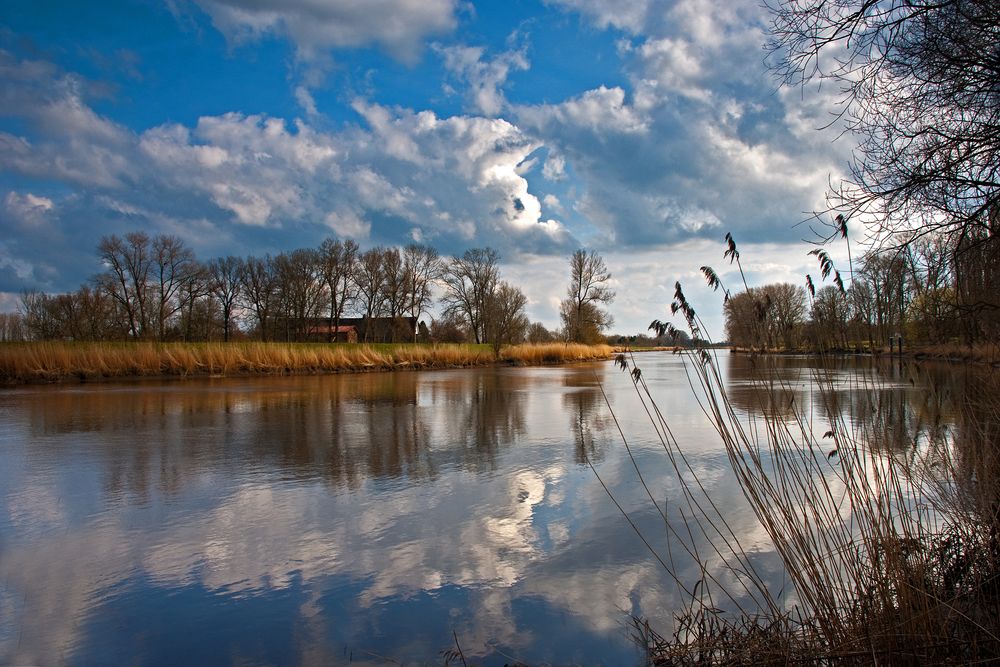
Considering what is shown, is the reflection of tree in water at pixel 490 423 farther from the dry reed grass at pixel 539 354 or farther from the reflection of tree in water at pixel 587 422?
the dry reed grass at pixel 539 354

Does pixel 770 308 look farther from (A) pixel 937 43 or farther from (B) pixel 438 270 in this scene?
(B) pixel 438 270

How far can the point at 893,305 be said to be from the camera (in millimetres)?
3479

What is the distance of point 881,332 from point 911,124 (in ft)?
6.05

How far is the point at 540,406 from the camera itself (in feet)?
38.8

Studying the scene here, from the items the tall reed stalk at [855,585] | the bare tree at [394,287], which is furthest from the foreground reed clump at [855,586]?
the bare tree at [394,287]

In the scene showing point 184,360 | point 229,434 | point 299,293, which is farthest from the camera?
point 299,293

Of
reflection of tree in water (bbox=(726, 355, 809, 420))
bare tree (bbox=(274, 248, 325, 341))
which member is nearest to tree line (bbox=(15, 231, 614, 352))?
bare tree (bbox=(274, 248, 325, 341))

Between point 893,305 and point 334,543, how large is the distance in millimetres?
3705

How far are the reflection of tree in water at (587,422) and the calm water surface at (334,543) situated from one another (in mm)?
98

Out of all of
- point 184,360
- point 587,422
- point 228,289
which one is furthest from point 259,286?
point 587,422

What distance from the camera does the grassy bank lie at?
1733 cm

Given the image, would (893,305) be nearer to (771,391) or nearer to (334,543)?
(771,391)

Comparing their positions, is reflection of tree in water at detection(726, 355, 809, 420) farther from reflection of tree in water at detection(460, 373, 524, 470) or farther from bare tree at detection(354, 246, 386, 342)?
bare tree at detection(354, 246, 386, 342)

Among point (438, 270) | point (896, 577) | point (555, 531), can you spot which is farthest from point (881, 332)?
point (438, 270)
